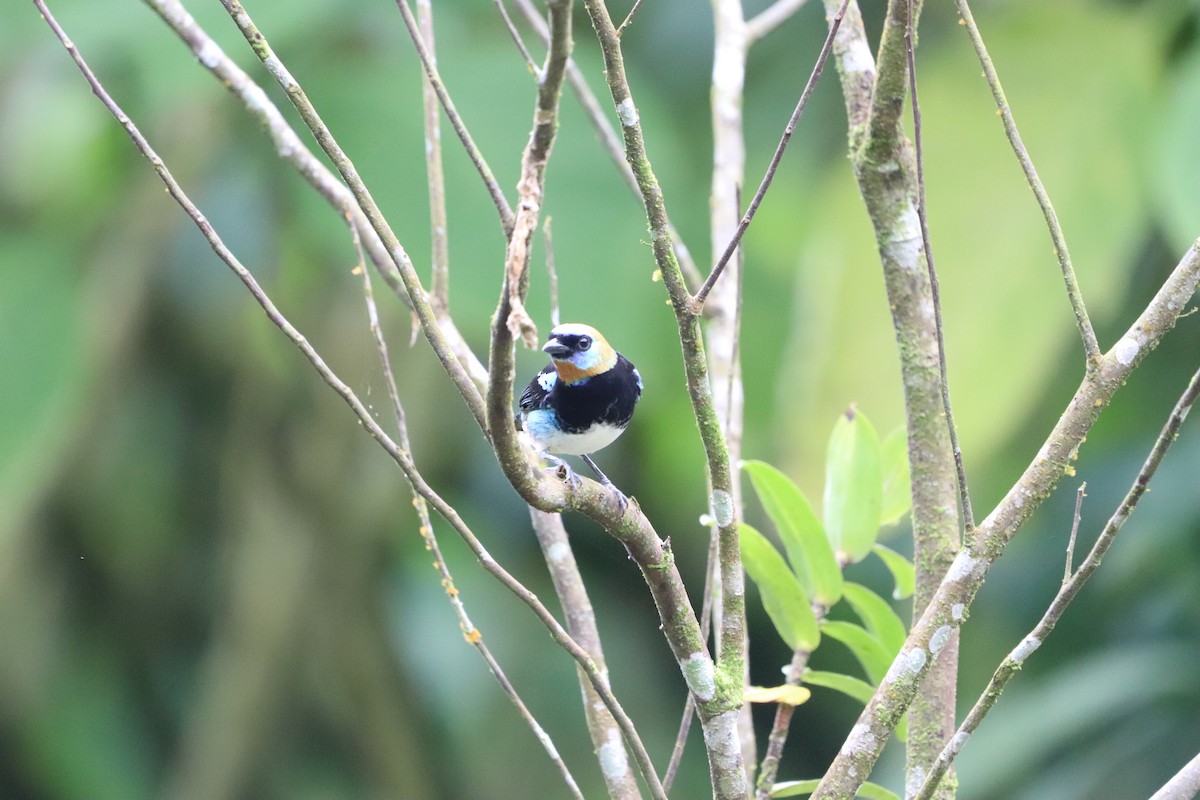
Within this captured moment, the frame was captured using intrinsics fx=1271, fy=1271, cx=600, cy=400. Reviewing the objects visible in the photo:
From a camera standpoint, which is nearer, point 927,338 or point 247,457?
point 927,338

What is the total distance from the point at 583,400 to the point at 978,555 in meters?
0.93

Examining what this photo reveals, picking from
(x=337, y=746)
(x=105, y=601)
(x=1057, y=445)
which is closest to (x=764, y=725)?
(x=337, y=746)

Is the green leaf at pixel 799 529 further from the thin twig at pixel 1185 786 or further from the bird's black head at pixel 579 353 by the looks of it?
the thin twig at pixel 1185 786

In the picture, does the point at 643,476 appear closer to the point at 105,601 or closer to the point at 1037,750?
the point at 1037,750

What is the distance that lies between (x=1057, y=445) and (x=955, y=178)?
193 centimetres

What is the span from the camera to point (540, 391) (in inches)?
92.3

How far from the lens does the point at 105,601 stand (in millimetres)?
4492

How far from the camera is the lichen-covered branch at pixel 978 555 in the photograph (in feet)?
4.62

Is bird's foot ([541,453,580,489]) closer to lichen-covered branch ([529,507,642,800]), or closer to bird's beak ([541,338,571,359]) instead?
lichen-covered branch ([529,507,642,800])

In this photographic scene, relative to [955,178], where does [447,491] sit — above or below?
below

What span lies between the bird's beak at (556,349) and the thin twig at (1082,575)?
96 cm

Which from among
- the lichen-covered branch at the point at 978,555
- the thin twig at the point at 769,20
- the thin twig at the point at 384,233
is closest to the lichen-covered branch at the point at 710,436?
the lichen-covered branch at the point at 978,555

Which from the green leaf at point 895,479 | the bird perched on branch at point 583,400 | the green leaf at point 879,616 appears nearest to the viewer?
the green leaf at point 879,616

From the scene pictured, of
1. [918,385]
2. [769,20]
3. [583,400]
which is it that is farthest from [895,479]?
[769,20]
